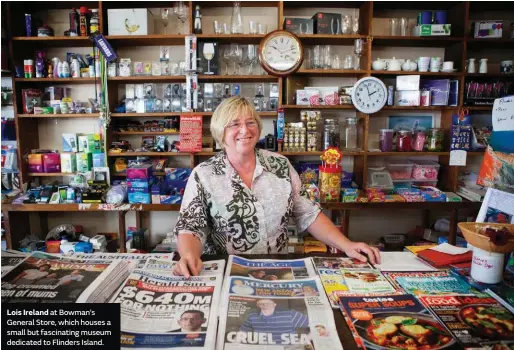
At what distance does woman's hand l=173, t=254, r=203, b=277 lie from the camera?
121cm

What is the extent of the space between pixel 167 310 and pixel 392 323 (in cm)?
58

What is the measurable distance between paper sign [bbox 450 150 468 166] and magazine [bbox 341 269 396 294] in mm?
2577

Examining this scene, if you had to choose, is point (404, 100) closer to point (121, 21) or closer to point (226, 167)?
point (226, 167)

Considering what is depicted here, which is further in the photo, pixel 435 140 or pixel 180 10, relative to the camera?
pixel 435 140

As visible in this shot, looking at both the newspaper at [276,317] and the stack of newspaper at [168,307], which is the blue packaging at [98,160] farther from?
the newspaper at [276,317]

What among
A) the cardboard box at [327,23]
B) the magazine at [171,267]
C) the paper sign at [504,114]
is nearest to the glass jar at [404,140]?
the cardboard box at [327,23]

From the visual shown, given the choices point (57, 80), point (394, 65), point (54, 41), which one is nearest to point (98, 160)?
point (57, 80)

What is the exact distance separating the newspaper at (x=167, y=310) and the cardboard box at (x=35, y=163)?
291cm

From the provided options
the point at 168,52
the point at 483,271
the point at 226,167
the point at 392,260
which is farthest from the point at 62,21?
the point at 483,271

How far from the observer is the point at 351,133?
11.9 feet

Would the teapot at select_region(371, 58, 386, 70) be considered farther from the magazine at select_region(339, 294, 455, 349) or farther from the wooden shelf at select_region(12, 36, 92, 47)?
the magazine at select_region(339, 294, 455, 349)

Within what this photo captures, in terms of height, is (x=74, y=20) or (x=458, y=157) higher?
(x=74, y=20)

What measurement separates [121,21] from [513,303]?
11.1 feet

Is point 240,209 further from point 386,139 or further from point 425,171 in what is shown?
point 425,171
